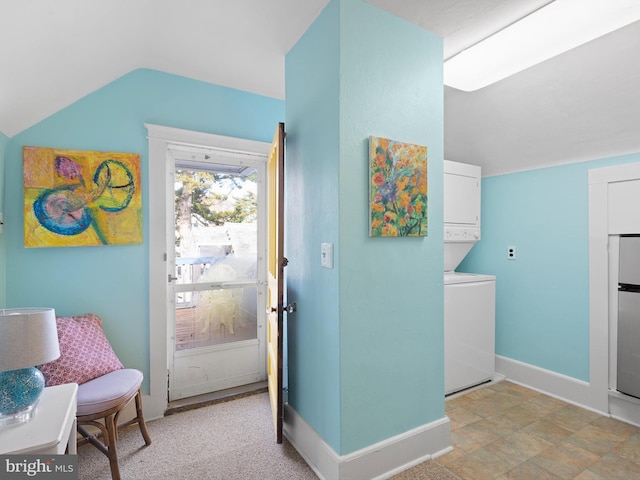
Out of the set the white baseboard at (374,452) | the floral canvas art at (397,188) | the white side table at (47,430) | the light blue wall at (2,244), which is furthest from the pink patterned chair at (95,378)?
the floral canvas art at (397,188)

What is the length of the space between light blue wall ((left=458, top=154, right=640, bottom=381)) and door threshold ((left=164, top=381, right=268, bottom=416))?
7.61 ft

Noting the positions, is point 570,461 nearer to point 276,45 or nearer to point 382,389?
point 382,389

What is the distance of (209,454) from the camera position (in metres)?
2.00

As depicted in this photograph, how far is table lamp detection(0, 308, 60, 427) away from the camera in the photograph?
4.11 ft

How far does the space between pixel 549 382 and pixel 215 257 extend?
301cm

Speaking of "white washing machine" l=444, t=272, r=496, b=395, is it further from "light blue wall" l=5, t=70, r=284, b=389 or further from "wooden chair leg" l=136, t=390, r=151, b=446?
"light blue wall" l=5, t=70, r=284, b=389

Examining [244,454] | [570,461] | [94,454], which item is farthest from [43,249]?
[570,461]

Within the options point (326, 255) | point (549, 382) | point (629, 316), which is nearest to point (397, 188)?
point (326, 255)

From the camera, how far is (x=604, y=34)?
6.40 feet

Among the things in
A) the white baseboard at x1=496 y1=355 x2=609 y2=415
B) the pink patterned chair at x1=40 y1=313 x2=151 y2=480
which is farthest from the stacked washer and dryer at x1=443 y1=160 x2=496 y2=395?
the pink patterned chair at x1=40 y1=313 x2=151 y2=480

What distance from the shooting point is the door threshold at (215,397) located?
2537 mm

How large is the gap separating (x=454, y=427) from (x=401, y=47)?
246 centimetres

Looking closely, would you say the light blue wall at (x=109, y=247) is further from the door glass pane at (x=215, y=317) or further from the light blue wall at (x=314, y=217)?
the light blue wall at (x=314, y=217)

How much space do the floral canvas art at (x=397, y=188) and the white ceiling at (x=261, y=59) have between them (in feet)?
2.52
